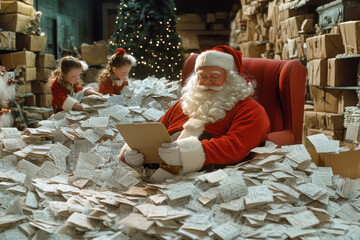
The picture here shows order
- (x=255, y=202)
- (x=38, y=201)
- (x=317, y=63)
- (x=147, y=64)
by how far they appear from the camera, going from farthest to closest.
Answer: (x=147, y=64)
(x=317, y=63)
(x=38, y=201)
(x=255, y=202)

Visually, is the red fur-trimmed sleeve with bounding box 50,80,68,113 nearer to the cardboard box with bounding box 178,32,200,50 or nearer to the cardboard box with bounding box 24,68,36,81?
the cardboard box with bounding box 24,68,36,81

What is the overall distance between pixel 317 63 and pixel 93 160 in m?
2.99

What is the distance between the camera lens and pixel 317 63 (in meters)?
4.71

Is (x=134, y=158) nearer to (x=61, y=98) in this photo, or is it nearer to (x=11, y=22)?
(x=61, y=98)

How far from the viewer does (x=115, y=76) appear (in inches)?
166

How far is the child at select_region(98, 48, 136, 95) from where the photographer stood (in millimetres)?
4152

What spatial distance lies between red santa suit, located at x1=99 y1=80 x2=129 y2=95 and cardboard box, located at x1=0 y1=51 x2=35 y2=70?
246cm

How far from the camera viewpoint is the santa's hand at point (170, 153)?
7.53 ft

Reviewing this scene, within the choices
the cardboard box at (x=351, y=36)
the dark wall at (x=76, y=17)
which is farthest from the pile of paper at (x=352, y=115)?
the dark wall at (x=76, y=17)

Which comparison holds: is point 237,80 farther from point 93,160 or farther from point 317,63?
point 317,63

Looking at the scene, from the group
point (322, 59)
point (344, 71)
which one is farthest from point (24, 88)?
point (344, 71)

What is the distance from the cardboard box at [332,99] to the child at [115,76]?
2.20m

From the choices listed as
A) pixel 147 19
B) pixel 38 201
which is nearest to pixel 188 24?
pixel 147 19

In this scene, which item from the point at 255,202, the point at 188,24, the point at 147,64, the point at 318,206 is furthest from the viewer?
the point at 188,24
